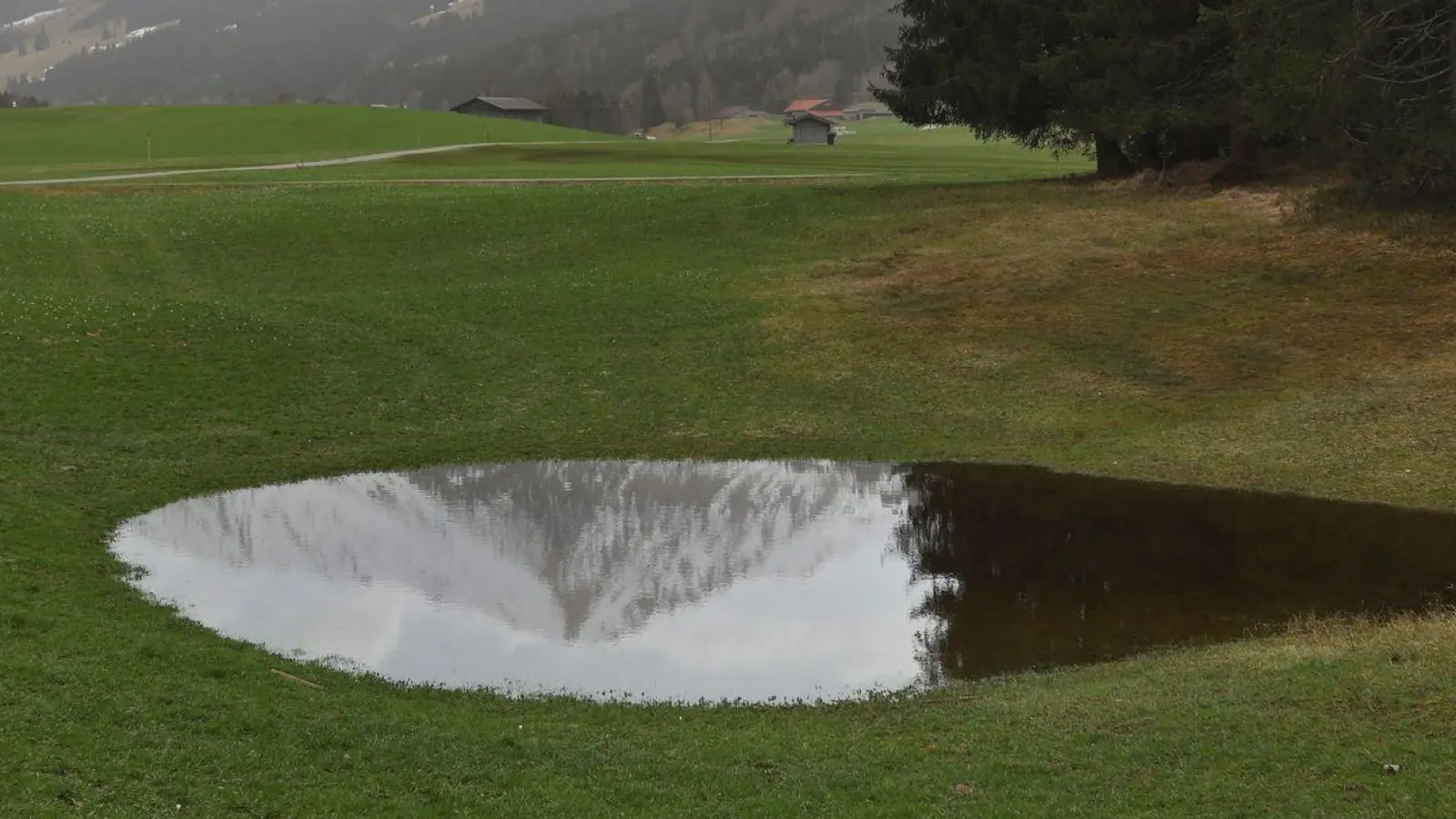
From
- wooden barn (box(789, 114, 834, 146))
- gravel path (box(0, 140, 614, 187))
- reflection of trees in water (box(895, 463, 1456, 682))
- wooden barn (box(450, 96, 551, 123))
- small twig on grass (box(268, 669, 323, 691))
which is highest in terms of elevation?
wooden barn (box(450, 96, 551, 123))

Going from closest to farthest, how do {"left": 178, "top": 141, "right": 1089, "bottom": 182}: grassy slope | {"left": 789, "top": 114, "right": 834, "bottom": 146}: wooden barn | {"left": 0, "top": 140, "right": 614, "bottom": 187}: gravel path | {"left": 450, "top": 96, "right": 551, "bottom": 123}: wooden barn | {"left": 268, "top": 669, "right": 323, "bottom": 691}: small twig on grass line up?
1. {"left": 268, "top": 669, "right": 323, "bottom": 691}: small twig on grass
2. {"left": 0, "top": 140, "right": 614, "bottom": 187}: gravel path
3. {"left": 178, "top": 141, "right": 1089, "bottom": 182}: grassy slope
4. {"left": 789, "top": 114, "right": 834, "bottom": 146}: wooden barn
5. {"left": 450, "top": 96, "right": 551, "bottom": 123}: wooden barn

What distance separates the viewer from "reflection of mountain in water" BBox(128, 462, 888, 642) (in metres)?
18.6

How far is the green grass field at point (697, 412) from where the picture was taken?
11.0m

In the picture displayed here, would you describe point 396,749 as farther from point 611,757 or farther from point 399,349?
point 399,349

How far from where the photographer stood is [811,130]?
136250 mm

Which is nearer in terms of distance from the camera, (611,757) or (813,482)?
(611,757)

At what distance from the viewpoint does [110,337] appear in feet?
98.6

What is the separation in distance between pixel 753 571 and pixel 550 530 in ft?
12.4

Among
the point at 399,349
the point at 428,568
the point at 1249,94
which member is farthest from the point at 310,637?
the point at 1249,94

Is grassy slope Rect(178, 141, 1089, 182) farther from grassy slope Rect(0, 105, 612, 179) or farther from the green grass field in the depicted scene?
grassy slope Rect(0, 105, 612, 179)

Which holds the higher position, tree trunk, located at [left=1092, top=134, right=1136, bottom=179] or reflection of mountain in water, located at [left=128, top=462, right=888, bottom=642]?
tree trunk, located at [left=1092, top=134, right=1136, bottom=179]

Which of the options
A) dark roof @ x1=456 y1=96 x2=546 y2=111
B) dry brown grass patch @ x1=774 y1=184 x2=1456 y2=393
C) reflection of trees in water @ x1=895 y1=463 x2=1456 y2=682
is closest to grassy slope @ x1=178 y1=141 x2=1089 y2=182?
dry brown grass patch @ x1=774 y1=184 x2=1456 y2=393

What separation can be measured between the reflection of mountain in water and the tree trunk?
25.0 m

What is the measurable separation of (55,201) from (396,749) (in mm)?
42158
